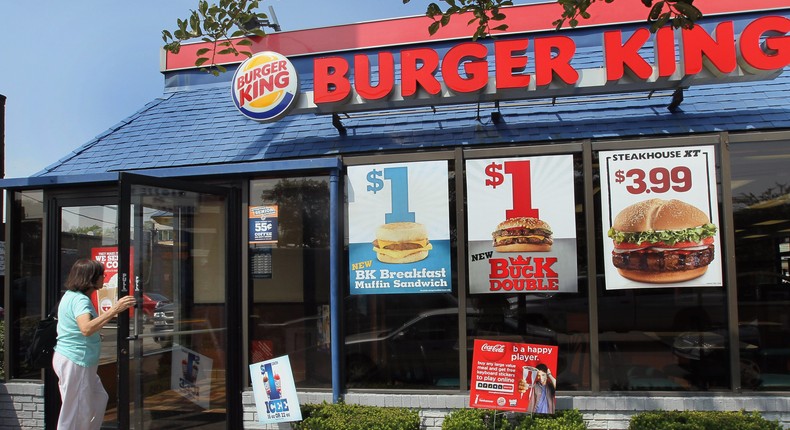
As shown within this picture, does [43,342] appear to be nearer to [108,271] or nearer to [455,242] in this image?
[108,271]

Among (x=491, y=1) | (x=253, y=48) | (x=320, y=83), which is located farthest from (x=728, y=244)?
Result: (x=253, y=48)

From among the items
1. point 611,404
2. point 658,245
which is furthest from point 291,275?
point 658,245

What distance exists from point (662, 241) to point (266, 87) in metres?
4.26

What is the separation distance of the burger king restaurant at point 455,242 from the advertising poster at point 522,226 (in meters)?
0.02

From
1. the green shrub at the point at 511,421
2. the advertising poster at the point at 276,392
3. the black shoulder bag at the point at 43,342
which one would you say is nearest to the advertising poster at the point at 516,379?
the green shrub at the point at 511,421

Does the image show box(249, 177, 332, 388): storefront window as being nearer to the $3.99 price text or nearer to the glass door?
the glass door

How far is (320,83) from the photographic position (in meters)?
6.32

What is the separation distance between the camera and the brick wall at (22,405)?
6.45 metres

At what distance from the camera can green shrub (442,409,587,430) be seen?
16.9 ft

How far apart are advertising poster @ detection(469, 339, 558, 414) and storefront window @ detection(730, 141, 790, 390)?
1.88 metres

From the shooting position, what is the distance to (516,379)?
529cm

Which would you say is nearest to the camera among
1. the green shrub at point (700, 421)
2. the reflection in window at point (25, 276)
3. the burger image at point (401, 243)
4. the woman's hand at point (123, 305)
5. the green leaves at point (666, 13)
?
the green leaves at point (666, 13)

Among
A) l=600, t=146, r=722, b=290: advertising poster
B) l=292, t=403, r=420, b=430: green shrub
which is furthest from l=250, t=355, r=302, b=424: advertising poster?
l=600, t=146, r=722, b=290: advertising poster

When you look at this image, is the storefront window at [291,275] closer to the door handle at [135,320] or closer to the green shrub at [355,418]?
the green shrub at [355,418]
